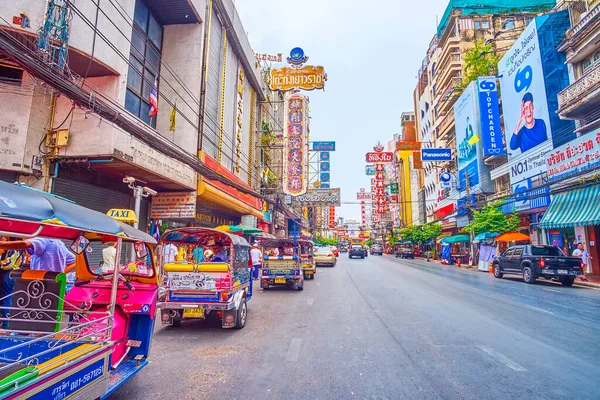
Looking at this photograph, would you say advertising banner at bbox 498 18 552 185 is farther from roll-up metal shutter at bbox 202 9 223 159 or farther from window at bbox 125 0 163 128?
window at bbox 125 0 163 128

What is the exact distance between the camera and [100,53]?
35.9 feet

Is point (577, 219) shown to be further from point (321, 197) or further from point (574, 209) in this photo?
point (321, 197)

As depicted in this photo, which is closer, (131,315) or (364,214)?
(131,315)

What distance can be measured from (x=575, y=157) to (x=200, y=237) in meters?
20.3

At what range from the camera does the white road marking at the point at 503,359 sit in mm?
4816

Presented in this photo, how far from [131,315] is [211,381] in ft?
4.75

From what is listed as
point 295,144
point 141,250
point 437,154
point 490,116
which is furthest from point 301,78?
point 141,250

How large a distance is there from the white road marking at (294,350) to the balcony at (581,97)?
66.1 feet

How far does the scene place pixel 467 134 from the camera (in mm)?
34156

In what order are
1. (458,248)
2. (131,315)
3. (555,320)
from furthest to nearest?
(458,248), (555,320), (131,315)

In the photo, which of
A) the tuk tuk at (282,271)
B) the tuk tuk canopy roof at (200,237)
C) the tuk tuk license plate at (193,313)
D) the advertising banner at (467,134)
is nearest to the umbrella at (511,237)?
the advertising banner at (467,134)

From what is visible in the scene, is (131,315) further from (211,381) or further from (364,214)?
(364,214)

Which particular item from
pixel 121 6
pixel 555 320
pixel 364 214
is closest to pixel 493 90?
pixel 555 320

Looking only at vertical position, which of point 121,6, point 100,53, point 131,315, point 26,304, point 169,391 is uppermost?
point 121,6
